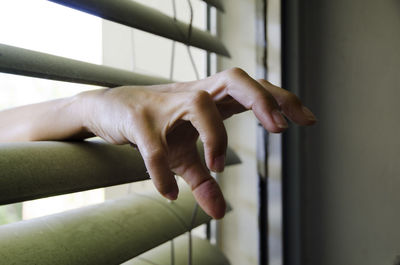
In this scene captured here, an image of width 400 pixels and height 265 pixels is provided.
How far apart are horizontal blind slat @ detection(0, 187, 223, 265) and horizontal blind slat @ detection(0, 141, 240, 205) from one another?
0.06 meters

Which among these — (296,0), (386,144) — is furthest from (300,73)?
(386,144)

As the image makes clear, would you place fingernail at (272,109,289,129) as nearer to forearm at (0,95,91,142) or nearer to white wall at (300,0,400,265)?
forearm at (0,95,91,142)

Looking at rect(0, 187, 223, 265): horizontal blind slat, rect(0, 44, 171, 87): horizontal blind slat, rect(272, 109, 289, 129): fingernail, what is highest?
rect(0, 44, 171, 87): horizontal blind slat

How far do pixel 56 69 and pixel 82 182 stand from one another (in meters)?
0.13

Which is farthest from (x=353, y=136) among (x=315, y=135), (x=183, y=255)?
(x=183, y=255)

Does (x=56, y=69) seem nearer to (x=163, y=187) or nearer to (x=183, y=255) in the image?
(x=163, y=187)

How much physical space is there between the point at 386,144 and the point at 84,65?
746 millimetres

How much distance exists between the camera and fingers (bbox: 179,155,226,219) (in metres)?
0.30

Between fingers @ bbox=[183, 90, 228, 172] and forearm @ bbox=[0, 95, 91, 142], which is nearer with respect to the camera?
fingers @ bbox=[183, 90, 228, 172]

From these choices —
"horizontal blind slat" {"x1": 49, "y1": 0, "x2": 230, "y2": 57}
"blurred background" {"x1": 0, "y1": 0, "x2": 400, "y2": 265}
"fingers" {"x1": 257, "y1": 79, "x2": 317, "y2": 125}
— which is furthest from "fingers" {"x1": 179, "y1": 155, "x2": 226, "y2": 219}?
"blurred background" {"x1": 0, "y1": 0, "x2": 400, "y2": 265}

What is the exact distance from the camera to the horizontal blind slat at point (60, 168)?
321 mm

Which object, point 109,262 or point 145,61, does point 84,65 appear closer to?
point 109,262

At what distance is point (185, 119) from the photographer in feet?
0.99

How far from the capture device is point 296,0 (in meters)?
0.81
